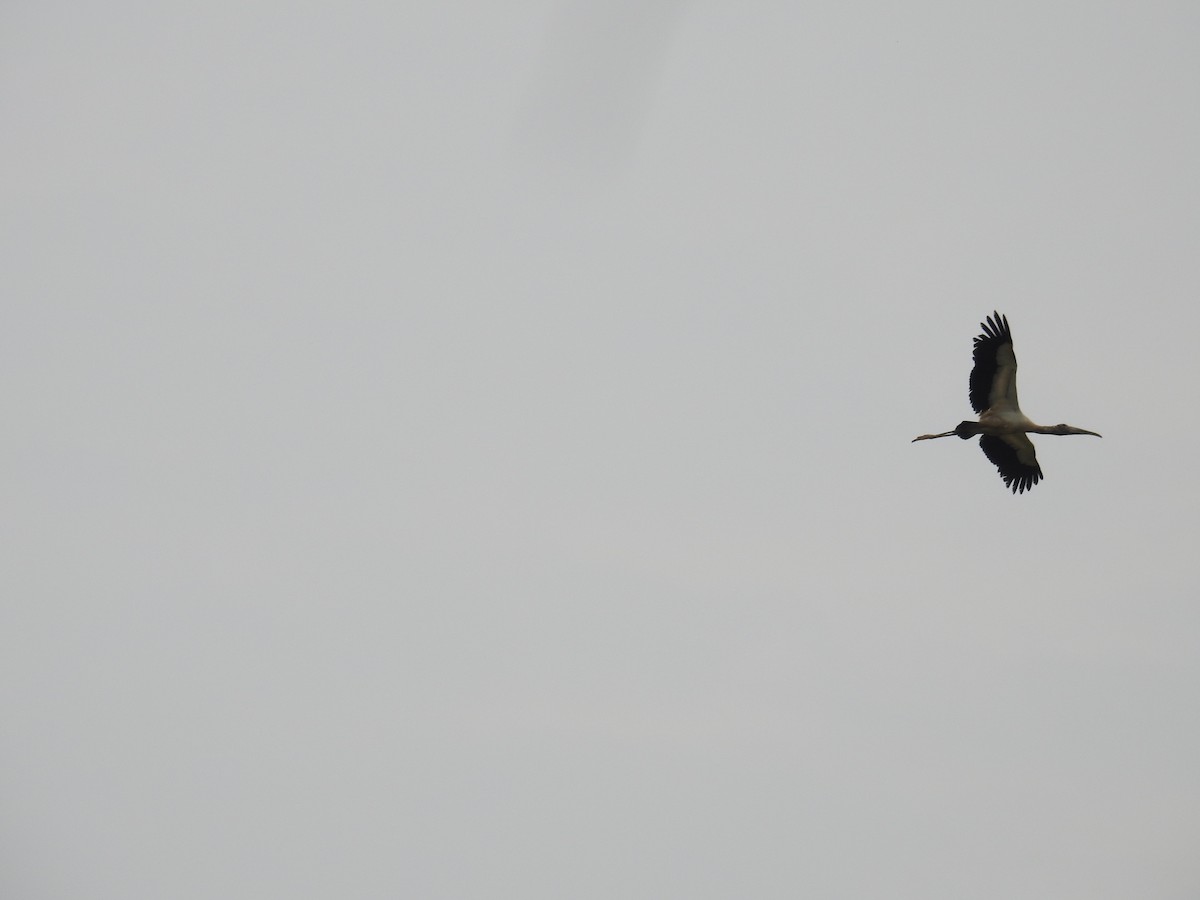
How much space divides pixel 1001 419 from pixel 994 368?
1.45 meters

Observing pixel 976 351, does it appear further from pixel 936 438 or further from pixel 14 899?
pixel 14 899

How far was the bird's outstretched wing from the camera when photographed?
50.8 metres

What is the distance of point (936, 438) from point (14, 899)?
15235cm

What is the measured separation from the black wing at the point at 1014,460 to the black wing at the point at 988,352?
5.98 feet

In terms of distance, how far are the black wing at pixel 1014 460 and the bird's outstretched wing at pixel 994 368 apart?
4.21 ft

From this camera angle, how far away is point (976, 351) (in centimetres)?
5106

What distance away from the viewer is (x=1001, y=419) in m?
51.9

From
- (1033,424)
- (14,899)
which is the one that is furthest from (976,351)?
(14,899)

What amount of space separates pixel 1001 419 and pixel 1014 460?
62.7 inches

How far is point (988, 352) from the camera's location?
167ft

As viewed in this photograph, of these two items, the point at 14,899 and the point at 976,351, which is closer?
the point at 976,351

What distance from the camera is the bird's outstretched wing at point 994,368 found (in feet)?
167

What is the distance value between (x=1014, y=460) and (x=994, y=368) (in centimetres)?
301

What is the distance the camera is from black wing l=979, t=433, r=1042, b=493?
52.8m
